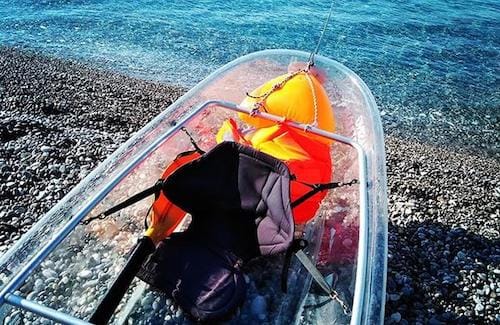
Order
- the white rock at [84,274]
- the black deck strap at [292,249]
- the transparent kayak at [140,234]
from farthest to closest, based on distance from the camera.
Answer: the white rock at [84,274] < the black deck strap at [292,249] < the transparent kayak at [140,234]

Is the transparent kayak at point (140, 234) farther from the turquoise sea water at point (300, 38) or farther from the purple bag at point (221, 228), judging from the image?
the turquoise sea water at point (300, 38)

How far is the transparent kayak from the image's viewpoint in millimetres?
2760

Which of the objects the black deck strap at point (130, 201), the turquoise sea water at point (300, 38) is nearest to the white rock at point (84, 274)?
the black deck strap at point (130, 201)

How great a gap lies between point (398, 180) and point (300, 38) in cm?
781

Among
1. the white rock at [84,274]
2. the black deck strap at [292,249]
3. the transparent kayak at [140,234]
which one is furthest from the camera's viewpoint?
the white rock at [84,274]

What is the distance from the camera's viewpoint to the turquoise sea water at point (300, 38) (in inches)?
395

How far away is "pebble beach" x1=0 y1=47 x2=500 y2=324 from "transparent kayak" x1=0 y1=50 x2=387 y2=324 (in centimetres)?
65

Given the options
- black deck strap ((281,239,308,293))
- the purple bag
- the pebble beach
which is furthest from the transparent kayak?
the pebble beach

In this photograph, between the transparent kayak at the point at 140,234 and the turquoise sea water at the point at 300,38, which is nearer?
the transparent kayak at the point at 140,234

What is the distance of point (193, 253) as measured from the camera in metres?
3.45

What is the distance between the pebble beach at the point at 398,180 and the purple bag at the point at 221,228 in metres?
1.17

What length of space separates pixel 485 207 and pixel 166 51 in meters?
8.56

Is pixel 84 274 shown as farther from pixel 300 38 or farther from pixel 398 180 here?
pixel 300 38

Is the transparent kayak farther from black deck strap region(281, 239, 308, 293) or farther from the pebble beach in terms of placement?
the pebble beach
